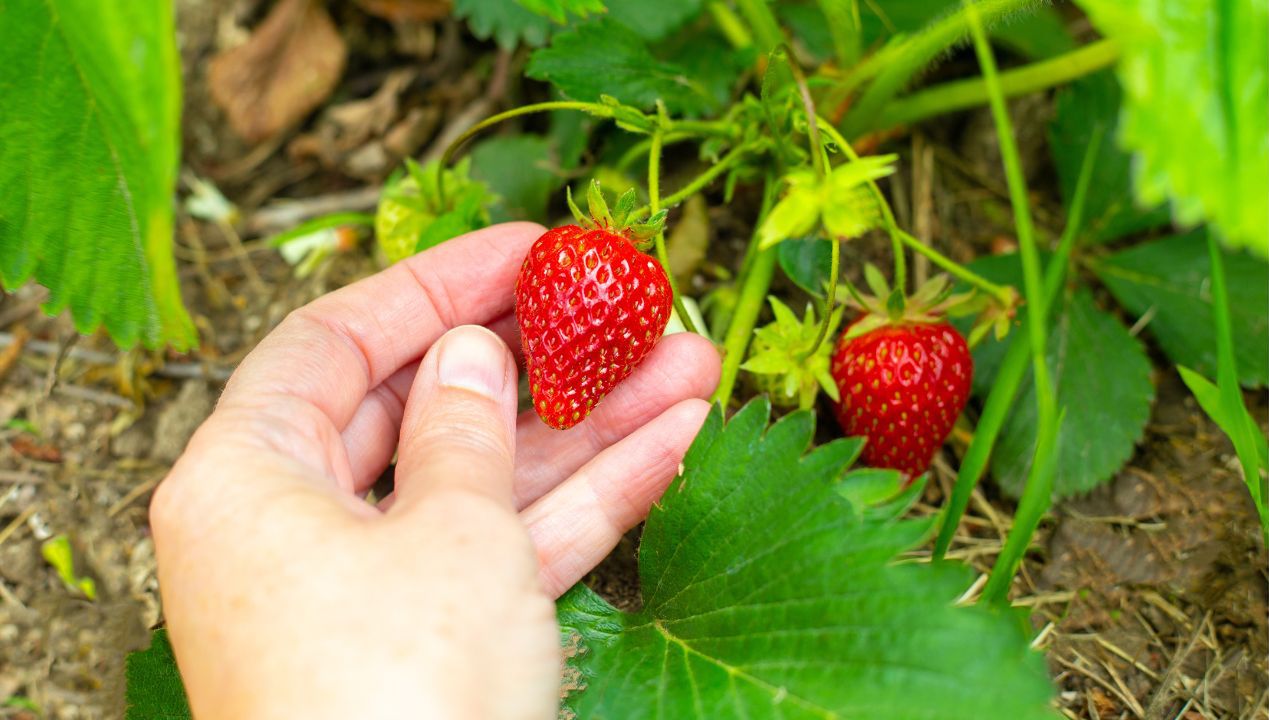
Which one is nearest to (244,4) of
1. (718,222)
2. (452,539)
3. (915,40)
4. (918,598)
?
(718,222)

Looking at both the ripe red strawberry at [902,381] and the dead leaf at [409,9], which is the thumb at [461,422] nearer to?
the ripe red strawberry at [902,381]

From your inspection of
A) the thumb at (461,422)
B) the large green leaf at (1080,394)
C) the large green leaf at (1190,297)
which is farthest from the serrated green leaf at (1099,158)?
the thumb at (461,422)

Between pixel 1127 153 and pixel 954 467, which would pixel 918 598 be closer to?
pixel 954 467

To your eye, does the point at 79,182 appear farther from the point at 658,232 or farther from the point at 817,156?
the point at 817,156

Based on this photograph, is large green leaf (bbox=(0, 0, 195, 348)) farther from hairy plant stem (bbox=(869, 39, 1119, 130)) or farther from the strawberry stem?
hairy plant stem (bbox=(869, 39, 1119, 130))

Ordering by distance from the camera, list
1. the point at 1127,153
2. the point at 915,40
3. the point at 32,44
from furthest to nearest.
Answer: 1. the point at 1127,153
2. the point at 915,40
3. the point at 32,44

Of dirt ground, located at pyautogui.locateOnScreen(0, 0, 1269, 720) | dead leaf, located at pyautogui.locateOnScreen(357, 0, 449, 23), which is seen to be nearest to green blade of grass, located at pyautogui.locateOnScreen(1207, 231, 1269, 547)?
dirt ground, located at pyautogui.locateOnScreen(0, 0, 1269, 720)
